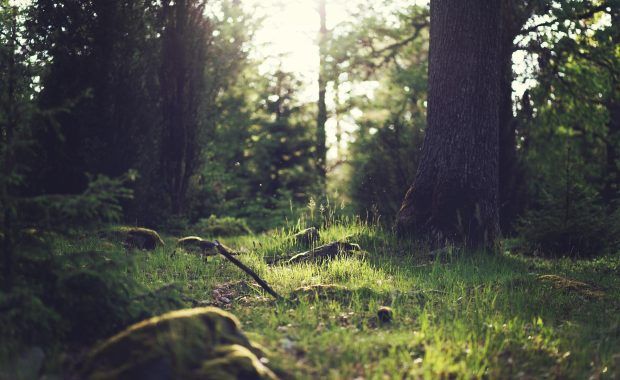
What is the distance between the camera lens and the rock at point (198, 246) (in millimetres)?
9729

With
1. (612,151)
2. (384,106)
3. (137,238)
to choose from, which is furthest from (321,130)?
(137,238)

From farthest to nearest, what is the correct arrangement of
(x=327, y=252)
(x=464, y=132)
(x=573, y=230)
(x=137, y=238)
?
1. (x=573, y=230)
2. (x=137, y=238)
3. (x=464, y=132)
4. (x=327, y=252)

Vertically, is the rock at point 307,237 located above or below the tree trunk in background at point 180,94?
below

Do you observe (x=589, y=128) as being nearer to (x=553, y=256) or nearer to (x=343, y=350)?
(x=553, y=256)

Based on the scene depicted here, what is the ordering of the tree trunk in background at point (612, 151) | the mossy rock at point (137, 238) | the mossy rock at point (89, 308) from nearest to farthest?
1. the mossy rock at point (89, 308)
2. the mossy rock at point (137, 238)
3. the tree trunk in background at point (612, 151)

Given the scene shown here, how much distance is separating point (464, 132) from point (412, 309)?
4157 mm

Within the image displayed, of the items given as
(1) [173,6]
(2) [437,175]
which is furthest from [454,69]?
(1) [173,6]

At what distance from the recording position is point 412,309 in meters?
6.19

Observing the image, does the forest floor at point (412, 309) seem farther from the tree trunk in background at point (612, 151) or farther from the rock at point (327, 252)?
the tree trunk in background at point (612, 151)

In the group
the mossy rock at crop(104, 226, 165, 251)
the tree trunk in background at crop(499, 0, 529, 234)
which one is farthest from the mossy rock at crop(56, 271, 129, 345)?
the tree trunk in background at crop(499, 0, 529, 234)

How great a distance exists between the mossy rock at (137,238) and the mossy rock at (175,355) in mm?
5563

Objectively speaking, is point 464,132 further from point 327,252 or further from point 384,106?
point 384,106

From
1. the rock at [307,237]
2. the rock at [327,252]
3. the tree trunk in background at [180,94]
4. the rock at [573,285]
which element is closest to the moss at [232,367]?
the rock at [327,252]

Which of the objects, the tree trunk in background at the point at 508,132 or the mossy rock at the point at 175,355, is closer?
the mossy rock at the point at 175,355
